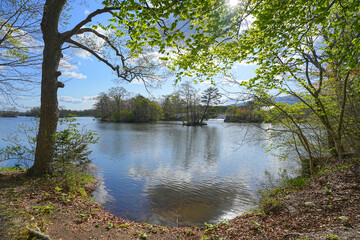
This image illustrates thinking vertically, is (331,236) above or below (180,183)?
above

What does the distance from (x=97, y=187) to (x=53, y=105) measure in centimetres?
387

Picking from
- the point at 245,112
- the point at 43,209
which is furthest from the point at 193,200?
the point at 43,209

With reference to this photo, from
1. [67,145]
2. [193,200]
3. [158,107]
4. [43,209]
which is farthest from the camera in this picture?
[158,107]

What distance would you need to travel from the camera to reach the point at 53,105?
5926 millimetres

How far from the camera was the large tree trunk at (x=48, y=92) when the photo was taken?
5820 millimetres

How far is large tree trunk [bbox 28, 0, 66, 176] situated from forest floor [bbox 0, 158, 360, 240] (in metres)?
0.64

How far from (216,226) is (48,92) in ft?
20.2

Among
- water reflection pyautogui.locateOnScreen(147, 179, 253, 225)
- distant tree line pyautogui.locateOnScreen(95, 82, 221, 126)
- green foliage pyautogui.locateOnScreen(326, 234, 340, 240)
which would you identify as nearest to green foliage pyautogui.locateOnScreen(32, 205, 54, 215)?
water reflection pyautogui.locateOnScreen(147, 179, 253, 225)

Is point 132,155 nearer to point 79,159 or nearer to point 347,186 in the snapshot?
point 79,159

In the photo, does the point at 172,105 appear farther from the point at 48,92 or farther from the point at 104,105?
the point at 48,92

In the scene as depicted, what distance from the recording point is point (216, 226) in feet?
15.1

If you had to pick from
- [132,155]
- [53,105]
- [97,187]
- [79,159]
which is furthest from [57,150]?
[132,155]

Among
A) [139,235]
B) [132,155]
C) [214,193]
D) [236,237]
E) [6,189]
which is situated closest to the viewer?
[236,237]

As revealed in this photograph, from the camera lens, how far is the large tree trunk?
229 inches
